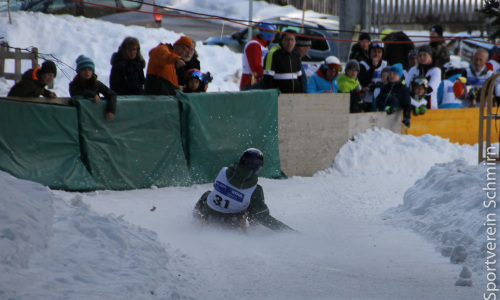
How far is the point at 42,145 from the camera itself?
909cm

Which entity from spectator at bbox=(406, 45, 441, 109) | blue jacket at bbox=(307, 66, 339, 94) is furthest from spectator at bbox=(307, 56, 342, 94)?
spectator at bbox=(406, 45, 441, 109)

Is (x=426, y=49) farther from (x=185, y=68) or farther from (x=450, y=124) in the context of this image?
(x=185, y=68)

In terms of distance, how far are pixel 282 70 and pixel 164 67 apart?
2558mm

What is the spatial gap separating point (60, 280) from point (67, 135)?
16.2ft

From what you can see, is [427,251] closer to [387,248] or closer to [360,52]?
[387,248]

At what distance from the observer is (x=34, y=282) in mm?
4531

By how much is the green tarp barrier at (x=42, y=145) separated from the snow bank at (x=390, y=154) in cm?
539

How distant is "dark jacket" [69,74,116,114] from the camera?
31.4 ft

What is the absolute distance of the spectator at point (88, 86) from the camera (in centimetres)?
950

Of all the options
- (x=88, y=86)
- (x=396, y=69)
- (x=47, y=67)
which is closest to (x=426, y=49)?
(x=396, y=69)

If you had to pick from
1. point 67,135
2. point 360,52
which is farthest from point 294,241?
point 360,52

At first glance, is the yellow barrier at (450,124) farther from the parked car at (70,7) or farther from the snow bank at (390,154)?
the parked car at (70,7)

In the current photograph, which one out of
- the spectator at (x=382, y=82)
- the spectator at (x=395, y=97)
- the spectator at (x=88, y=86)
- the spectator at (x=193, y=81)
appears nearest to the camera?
the spectator at (x=88, y=86)

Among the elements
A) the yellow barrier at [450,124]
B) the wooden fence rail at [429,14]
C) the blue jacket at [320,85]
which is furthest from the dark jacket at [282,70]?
the wooden fence rail at [429,14]
